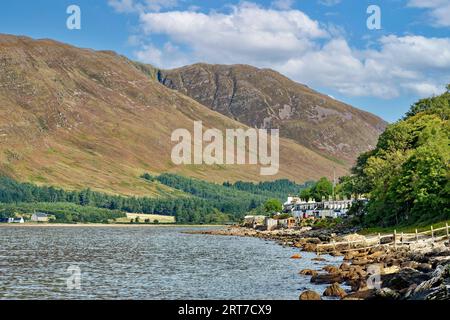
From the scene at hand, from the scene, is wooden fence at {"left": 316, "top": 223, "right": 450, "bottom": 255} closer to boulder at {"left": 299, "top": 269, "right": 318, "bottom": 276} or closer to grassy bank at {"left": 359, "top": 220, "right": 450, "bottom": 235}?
grassy bank at {"left": 359, "top": 220, "right": 450, "bottom": 235}

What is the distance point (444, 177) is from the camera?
335ft

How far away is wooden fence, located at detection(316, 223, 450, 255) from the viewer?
79125 mm

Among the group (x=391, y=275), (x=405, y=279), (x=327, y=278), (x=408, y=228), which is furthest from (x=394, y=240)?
(x=405, y=279)

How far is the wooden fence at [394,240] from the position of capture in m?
79.1

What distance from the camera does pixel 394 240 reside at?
83.4 meters

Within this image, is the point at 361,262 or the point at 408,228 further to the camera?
the point at 408,228

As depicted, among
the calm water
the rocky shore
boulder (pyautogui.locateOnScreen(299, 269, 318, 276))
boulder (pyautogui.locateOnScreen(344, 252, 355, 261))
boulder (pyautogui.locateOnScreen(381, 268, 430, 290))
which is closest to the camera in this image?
the rocky shore

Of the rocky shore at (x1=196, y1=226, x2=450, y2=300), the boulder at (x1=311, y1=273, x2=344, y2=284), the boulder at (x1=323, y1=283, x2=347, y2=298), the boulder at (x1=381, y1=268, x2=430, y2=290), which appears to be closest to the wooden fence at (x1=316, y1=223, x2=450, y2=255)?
the rocky shore at (x1=196, y1=226, x2=450, y2=300)

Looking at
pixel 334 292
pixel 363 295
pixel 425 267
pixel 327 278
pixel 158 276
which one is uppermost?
pixel 425 267

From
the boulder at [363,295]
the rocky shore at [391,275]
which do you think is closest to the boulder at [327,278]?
the rocky shore at [391,275]

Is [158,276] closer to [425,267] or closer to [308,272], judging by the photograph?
[308,272]
